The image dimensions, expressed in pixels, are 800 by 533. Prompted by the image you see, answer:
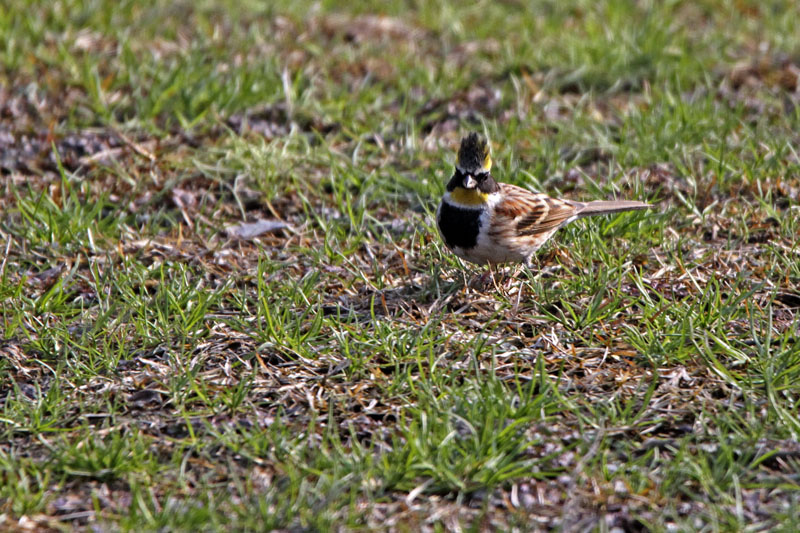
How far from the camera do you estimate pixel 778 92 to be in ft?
27.5

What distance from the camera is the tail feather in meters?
6.16

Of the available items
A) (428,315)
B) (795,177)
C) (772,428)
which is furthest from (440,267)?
(795,177)

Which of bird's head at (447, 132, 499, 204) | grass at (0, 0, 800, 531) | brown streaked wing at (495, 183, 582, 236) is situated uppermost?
bird's head at (447, 132, 499, 204)

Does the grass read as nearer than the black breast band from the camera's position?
Yes

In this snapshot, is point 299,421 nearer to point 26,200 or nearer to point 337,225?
point 337,225

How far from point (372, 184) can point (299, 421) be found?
9.00 ft

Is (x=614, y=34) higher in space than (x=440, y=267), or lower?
higher

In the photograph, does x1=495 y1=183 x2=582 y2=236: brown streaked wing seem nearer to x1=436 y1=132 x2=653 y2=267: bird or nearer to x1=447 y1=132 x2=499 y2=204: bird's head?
x1=436 y1=132 x2=653 y2=267: bird

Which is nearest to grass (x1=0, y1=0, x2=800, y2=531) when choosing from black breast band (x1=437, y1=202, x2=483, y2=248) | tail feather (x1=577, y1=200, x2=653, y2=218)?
tail feather (x1=577, y1=200, x2=653, y2=218)

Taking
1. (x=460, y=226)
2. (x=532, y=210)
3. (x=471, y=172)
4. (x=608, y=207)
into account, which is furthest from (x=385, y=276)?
(x=608, y=207)

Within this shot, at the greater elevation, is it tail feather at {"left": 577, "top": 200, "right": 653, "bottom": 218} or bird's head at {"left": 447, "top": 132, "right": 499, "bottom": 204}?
bird's head at {"left": 447, "top": 132, "right": 499, "bottom": 204}

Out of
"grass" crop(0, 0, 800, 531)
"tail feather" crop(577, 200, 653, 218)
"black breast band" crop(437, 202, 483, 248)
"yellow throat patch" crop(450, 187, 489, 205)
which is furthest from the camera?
"tail feather" crop(577, 200, 653, 218)

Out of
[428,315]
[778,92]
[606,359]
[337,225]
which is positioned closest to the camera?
[606,359]

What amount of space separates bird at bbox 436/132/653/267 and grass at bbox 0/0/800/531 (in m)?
0.27
